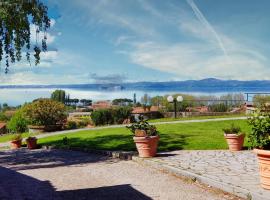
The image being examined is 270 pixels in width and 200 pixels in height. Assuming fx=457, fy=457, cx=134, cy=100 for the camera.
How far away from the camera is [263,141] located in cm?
870

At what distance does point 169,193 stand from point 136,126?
576cm

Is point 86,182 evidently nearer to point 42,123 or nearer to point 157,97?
point 42,123

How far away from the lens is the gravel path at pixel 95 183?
9439 millimetres

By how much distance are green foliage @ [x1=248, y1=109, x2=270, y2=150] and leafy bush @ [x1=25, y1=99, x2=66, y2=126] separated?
2541 centimetres

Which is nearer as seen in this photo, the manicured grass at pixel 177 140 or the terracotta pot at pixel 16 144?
the manicured grass at pixel 177 140

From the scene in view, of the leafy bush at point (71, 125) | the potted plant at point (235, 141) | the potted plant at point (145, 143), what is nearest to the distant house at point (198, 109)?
the leafy bush at point (71, 125)

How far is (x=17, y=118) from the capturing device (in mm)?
36281

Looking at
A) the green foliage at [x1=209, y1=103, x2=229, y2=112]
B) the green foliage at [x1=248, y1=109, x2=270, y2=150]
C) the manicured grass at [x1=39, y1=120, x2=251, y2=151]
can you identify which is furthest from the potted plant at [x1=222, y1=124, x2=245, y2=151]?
the green foliage at [x1=209, y1=103, x2=229, y2=112]

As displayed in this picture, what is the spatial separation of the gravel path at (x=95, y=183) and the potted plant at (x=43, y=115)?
57.1 ft

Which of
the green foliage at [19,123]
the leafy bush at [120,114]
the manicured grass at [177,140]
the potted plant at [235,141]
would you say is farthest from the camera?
the green foliage at [19,123]

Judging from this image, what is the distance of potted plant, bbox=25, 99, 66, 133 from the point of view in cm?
3294

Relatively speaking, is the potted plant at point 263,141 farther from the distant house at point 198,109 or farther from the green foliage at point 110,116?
the distant house at point 198,109

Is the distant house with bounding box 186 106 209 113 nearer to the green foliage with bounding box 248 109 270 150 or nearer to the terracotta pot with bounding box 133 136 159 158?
the terracotta pot with bounding box 133 136 159 158

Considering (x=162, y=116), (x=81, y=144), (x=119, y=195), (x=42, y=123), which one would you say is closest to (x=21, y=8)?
(x=81, y=144)
